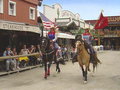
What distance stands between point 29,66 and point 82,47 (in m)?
7.42

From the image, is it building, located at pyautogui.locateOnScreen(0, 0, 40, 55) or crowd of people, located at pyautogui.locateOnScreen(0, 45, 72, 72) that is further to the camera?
building, located at pyautogui.locateOnScreen(0, 0, 40, 55)

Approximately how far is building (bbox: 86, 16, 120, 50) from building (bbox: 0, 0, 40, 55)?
39661mm

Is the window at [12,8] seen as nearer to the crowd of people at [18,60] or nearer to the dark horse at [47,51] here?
the crowd of people at [18,60]

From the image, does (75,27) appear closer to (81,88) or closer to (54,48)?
(54,48)

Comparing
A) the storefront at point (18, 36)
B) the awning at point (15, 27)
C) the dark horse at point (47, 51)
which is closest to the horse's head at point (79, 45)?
the dark horse at point (47, 51)

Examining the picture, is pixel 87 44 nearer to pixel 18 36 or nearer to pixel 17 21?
pixel 18 36

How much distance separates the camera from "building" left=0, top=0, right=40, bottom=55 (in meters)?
18.5

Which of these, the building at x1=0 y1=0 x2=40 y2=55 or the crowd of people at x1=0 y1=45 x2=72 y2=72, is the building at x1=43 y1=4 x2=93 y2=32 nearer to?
the building at x1=0 y1=0 x2=40 y2=55

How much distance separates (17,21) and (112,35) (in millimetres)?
45150

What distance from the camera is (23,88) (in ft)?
36.1

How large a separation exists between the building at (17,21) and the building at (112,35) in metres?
39.7

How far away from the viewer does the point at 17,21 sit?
27188 mm

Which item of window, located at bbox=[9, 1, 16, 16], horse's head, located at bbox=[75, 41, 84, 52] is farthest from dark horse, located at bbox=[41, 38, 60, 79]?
window, located at bbox=[9, 1, 16, 16]

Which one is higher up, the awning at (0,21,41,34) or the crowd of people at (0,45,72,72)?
the awning at (0,21,41,34)
